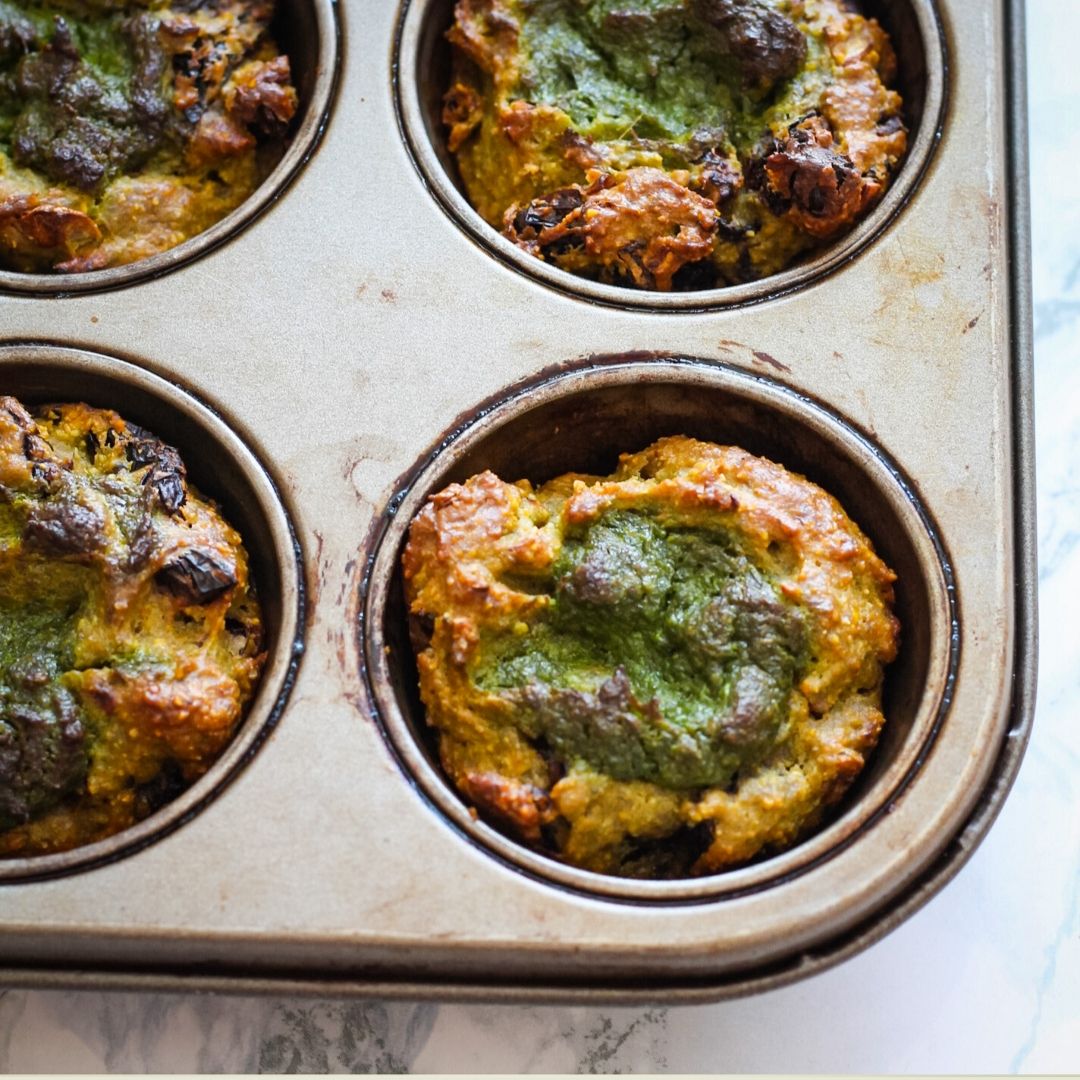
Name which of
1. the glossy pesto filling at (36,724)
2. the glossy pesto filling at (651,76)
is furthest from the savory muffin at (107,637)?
the glossy pesto filling at (651,76)

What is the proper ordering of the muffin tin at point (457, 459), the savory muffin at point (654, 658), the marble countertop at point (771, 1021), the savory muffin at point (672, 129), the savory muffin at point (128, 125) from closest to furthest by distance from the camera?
the muffin tin at point (457, 459)
the savory muffin at point (654, 658)
the marble countertop at point (771, 1021)
the savory muffin at point (672, 129)
the savory muffin at point (128, 125)

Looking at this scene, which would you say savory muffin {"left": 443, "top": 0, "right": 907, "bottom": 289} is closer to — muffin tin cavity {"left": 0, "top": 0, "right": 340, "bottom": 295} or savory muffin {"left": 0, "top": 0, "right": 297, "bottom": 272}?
muffin tin cavity {"left": 0, "top": 0, "right": 340, "bottom": 295}

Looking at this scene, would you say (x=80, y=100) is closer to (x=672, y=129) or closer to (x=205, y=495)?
(x=205, y=495)

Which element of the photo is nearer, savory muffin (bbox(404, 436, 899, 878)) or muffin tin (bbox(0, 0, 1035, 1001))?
muffin tin (bbox(0, 0, 1035, 1001))

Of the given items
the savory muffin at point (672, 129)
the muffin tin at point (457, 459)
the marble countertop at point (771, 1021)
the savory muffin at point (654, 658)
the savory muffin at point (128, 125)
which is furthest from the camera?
the savory muffin at point (128, 125)

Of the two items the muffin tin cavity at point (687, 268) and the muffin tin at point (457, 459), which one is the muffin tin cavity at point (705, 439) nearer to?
the muffin tin at point (457, 459)

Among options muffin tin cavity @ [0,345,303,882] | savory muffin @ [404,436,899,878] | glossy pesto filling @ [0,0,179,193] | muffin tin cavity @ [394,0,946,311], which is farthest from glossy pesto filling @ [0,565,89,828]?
muffin tin cavity @ [394,0,946,311]

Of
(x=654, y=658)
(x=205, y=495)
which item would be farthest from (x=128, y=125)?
(x=654, y=658)

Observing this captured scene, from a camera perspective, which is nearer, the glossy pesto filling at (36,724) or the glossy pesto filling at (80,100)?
the glossy pesto filling at (36,724)
